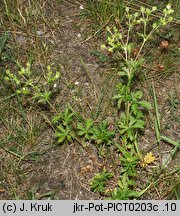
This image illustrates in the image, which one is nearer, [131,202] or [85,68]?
[131,202]

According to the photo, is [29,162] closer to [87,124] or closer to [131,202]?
[87,124]

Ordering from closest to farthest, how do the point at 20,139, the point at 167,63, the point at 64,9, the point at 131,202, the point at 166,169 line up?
the point at 131,202
the point at 166,169
the point at 20,139
the point at 167,63
the point at 64,9

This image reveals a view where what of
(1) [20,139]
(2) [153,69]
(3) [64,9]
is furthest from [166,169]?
(3) [64,9]

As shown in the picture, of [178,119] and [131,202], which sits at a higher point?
[178,119]

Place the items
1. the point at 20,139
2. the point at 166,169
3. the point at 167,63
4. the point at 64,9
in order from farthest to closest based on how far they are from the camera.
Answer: the point at 64,9 < the point at 167,63 < the point at 20,139 < the point at 166,169

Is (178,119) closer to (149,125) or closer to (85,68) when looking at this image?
(149,125)

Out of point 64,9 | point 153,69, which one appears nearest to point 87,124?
point 153,69

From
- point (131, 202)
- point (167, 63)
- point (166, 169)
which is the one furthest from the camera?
point (167, 63)

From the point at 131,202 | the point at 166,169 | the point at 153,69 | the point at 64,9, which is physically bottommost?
the point at 131,202

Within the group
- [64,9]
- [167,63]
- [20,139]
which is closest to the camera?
[20,139]
